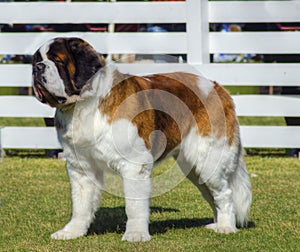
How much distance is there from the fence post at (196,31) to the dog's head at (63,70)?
4.39 m

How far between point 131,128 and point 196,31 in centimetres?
447

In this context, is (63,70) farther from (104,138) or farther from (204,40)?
(204,40)

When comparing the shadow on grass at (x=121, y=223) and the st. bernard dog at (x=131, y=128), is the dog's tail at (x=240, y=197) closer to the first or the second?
the st. bernard dog at (x=131, y=128)

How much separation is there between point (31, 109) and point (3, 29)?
407 cm

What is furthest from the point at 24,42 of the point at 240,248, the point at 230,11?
the point at 240,248

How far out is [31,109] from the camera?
33.6ft

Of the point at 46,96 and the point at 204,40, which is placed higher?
the point at 46,96

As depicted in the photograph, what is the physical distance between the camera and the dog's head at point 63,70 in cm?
540

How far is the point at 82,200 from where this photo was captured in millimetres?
5988

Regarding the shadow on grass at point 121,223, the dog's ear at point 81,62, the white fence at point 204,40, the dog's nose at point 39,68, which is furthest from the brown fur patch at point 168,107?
the white fence at point 204,40

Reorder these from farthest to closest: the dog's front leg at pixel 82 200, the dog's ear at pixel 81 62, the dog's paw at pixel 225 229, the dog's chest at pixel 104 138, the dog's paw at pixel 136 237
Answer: the dog's paw at pixel 225 229 < the dog's front leg at pixel 82 200 < the dog's paw at pixel 136 237 < the dog's chest at pixel 104 138 < the dog's ear at pixel 81 62

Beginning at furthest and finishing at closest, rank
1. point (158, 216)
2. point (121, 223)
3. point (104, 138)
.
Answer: point (158, 216)
point (121, 223)
point (104, 138)

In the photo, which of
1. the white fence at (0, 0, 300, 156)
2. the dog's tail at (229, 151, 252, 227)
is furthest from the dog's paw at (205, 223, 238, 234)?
the white fence at (0, 0, 300, 156)

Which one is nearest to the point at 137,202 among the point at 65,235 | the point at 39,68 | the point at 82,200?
the point at 82,200
